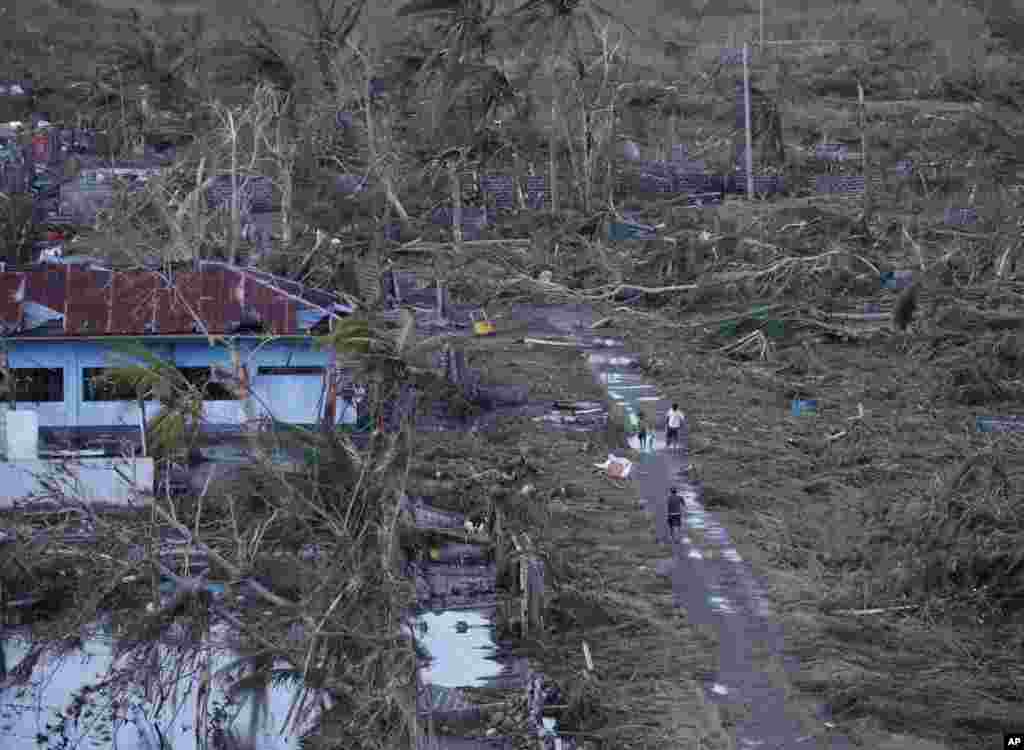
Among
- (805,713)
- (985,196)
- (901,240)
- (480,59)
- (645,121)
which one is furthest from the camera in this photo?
(645,121)

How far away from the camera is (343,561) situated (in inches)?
376

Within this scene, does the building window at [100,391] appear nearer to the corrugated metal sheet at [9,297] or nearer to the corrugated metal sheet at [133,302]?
the corrugated metal sheet at [133,302]

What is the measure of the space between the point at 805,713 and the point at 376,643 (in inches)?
120

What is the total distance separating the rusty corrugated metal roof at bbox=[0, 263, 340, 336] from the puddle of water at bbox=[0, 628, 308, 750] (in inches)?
176

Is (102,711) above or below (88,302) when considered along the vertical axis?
below

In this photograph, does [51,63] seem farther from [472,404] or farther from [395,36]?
[472,404]

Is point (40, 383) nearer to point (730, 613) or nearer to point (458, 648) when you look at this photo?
point (458, 648)

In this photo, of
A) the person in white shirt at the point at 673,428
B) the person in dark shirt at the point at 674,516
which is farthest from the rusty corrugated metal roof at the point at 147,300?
the person in dark shirt at the point at 674,516

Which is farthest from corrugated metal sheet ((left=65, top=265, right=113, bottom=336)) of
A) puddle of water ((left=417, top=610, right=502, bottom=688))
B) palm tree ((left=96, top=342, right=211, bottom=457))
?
puddle of water ((left=417, top=610, right=502, bottom=688))

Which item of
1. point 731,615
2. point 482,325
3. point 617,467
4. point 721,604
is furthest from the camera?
point 482,325

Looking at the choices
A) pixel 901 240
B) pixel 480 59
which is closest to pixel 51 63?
pixel 901 240

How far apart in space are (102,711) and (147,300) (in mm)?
5696

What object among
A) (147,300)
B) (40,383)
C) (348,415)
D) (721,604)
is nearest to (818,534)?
(721,604)

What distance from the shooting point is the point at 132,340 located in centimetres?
1564
